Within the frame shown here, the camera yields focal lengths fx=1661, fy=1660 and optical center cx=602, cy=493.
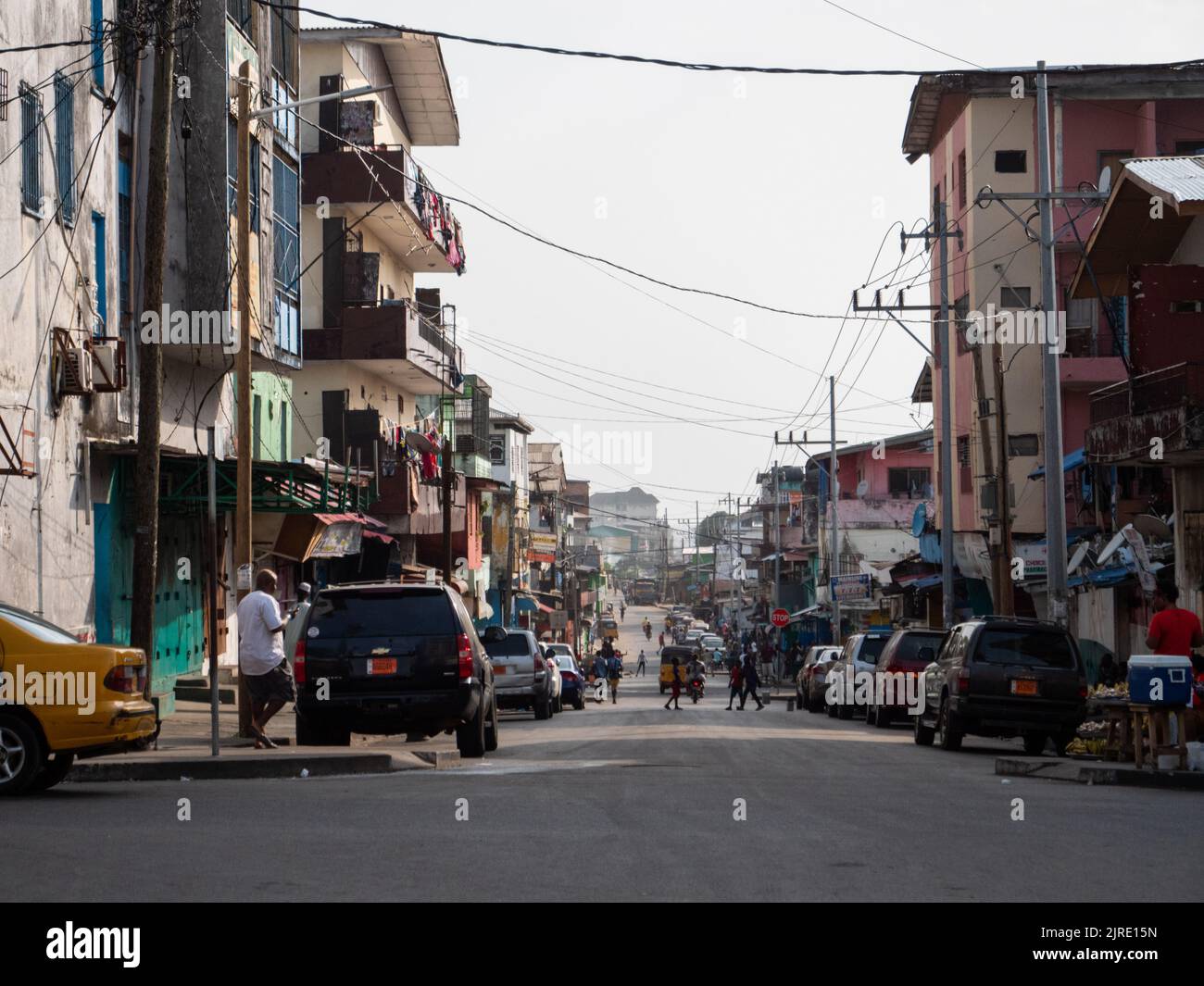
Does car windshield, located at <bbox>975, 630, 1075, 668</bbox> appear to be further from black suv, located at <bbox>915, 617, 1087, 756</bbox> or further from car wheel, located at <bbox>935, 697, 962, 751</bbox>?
car wheel, located at <bbox>935, 697, 962, 751</bbox>

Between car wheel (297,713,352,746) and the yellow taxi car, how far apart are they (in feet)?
13.6

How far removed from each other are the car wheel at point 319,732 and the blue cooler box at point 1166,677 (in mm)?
8406

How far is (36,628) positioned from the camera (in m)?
13.9

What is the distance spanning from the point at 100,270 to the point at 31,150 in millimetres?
3008

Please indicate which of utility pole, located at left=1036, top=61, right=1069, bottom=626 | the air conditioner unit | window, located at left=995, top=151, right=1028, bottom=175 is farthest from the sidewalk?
window, located at left=995, top=151, right=1028, bottom=175

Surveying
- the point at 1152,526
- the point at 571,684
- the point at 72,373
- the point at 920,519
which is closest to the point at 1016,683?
the point at 1152,526

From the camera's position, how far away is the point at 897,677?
30672 mm

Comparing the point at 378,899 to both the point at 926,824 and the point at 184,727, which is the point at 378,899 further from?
the point at 184,727

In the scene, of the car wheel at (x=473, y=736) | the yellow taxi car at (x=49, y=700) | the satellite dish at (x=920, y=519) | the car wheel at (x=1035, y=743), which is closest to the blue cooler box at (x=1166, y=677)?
the car wheel at (x=1035, y=743)

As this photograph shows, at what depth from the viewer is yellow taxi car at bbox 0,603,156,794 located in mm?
13609

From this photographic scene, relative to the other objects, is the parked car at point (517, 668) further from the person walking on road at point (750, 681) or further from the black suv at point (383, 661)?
the black suv at point (383, 661)

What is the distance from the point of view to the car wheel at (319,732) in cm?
1809

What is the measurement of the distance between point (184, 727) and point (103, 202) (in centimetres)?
808

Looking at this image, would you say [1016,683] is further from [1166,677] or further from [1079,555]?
[1079,555]
